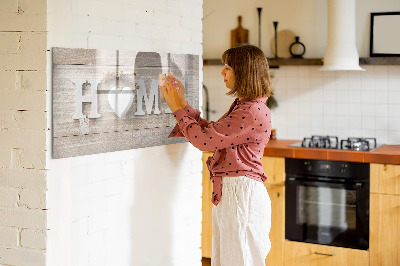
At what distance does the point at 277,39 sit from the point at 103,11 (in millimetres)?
2853

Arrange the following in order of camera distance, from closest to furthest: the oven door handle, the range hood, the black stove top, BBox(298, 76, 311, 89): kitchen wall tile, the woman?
the woman
the oven door handle
the black stove top
the range hood
BBox(298, 76, 311, 89): kitchen wall tile

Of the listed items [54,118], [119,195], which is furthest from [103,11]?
[119,195]

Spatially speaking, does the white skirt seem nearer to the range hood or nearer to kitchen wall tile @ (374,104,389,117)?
the range hood

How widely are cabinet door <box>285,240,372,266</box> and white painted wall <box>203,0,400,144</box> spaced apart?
1008 mm

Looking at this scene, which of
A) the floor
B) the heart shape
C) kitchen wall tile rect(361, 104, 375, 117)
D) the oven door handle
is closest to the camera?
the heart shape

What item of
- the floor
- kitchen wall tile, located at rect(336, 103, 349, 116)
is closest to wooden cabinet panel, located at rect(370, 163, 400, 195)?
kitchen wall tile, located at rect(336, 103, 349, 116)

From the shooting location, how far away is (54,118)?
231cm

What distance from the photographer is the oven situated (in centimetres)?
426

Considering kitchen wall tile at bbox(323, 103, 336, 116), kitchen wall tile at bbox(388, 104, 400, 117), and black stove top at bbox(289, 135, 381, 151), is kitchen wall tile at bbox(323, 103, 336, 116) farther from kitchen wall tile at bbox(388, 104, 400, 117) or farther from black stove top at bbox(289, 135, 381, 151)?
kitchen wall tile at bbox(388, 104, 400, 117)

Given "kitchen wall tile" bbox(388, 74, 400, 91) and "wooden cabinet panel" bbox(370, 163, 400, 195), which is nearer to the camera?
"wooden cabinet panel" bbox(370, 163, 400, 195)

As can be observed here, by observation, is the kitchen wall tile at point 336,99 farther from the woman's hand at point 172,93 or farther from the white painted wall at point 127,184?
the woman's hand at point 172,93

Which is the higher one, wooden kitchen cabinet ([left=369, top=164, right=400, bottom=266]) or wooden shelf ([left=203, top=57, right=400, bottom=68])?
wooden shelf ([left=203, top=57, right=400, bottom=68])

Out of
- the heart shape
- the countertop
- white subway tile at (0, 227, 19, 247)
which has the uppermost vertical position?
the heart shape

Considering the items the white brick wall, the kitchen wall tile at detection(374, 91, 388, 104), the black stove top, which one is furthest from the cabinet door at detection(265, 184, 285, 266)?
the white brick wall
